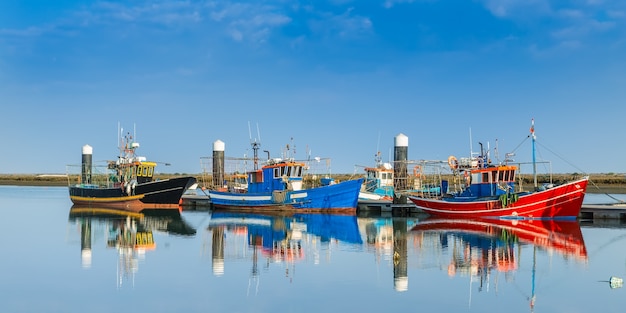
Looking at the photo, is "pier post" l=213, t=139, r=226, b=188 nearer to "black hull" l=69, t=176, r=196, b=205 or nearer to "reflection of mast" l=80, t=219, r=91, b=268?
"black hull" l=69, t=176, r=196, b=205

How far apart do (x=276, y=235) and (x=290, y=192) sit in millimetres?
12640

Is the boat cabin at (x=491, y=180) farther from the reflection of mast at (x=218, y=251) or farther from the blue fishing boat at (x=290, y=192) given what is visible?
the reflection of mast at (x=218, y=251)

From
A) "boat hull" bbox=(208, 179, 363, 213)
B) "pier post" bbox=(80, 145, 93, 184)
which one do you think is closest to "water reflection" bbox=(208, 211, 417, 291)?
"boat hull" bbox=(208, 179, 363, 213)

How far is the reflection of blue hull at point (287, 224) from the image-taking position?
2822cm

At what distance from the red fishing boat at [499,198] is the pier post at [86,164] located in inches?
1459

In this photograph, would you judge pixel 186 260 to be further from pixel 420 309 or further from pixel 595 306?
pixel 595 306

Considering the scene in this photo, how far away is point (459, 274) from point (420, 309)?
4.57m

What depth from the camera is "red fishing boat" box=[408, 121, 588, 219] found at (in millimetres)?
33531

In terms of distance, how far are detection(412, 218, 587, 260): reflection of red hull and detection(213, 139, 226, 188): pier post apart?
2762 cm

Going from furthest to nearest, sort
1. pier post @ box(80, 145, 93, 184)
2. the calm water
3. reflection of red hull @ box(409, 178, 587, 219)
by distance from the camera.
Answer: pier post @ box(80, 145, 93, 184), reflection of red hull @ box(409, 178, 587, 219), the calm water

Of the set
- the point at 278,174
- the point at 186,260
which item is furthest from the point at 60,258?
the point at 278,174

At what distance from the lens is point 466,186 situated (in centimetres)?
3916

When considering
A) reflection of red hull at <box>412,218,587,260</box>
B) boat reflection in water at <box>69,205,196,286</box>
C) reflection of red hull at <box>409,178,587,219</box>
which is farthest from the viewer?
reflection of red hull at <box>409,178,587,219</box>

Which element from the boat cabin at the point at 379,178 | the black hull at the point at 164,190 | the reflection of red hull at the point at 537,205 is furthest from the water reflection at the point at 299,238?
the boat cabin at the point at 379,178
